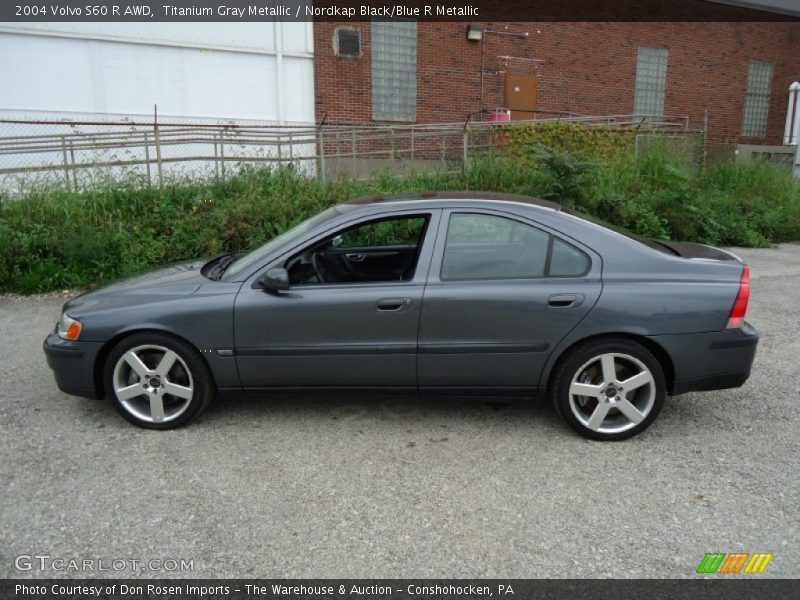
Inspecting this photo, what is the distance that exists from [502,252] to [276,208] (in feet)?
18.9

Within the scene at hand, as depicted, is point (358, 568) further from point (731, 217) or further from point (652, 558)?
point (731, 217)

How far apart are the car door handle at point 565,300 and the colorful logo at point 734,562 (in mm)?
1437

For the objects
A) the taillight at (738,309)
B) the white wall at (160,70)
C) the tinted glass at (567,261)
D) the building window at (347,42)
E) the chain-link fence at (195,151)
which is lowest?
the taillight at (738,309)

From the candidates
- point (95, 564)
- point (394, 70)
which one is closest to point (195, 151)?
point (394, 70)

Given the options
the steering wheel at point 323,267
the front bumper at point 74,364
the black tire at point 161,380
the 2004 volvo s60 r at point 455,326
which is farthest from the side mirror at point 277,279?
the front bumper at point 74,364

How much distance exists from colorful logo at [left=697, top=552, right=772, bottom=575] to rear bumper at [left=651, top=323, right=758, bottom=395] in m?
1.15

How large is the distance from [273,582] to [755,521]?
2234mm

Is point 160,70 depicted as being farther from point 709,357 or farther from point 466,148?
point 709,357

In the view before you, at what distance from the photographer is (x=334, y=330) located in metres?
3.74

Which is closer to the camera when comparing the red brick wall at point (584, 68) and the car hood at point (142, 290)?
the car hood at point (142, 290)

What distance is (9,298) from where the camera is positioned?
24.4 feet

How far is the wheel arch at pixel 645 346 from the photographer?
3.67 metres

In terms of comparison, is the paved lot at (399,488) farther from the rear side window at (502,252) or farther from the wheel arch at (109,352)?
the rear side window at (502,252)

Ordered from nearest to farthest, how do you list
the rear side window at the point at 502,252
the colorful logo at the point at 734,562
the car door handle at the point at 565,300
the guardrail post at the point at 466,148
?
the colorful logo at the point at 734,562 → the car door handle at the point at 565,300 → the rear side window at the point at 502,252 → the guardrail post at the point at 466,148
